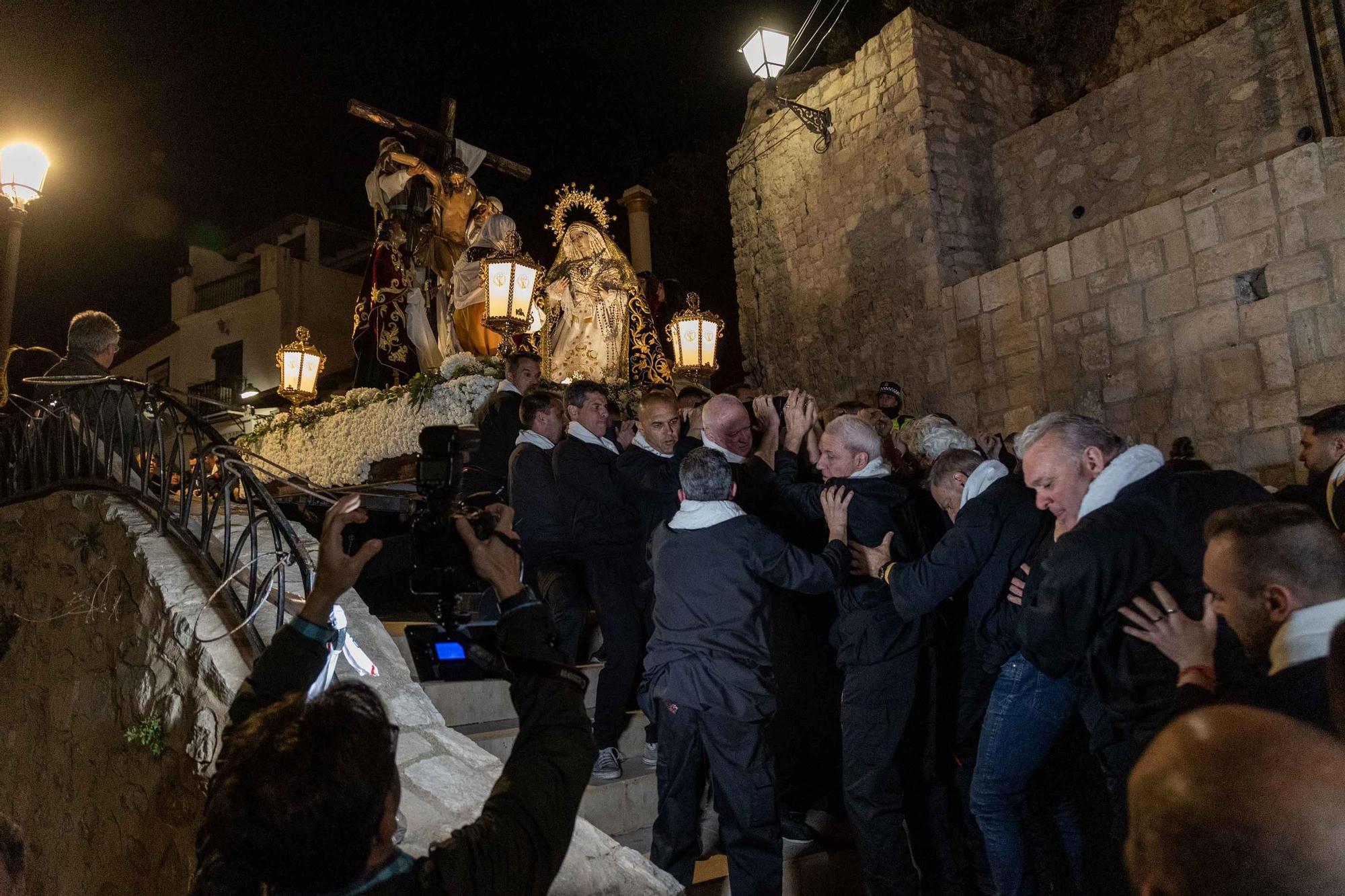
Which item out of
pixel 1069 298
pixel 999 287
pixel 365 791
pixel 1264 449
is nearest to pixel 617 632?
pixel 365 791

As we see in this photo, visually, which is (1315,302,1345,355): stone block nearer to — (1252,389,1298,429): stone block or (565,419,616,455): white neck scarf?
(1252,389,1298,429): stone block

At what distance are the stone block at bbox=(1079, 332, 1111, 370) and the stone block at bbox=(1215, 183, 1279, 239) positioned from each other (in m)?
1.37

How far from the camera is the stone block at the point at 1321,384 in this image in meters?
6.30

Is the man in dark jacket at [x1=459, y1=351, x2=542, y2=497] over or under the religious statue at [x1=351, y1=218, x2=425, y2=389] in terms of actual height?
under

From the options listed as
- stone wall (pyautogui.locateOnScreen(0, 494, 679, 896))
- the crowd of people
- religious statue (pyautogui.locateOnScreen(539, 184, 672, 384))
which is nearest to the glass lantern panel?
stone wall (pyautogui.locateOnScreen(0, 494, 679, 896))

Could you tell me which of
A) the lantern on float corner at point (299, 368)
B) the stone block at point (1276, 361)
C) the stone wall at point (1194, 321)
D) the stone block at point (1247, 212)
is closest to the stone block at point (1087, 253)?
the stone wall at point (1194, 321)

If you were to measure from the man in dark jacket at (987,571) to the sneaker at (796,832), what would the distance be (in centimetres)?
80

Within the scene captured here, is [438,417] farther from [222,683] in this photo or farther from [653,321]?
[222,683]

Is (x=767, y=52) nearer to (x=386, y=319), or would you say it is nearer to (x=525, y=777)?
(x=386, y=319)

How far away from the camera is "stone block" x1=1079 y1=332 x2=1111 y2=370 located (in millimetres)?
8125

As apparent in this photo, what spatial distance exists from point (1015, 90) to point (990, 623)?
32.3 ft

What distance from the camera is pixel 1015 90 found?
36.4 ft

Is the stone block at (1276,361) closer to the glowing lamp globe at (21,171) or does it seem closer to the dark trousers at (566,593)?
the dark trousers at (566,593)

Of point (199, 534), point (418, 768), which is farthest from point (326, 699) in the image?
point (199, 534)
